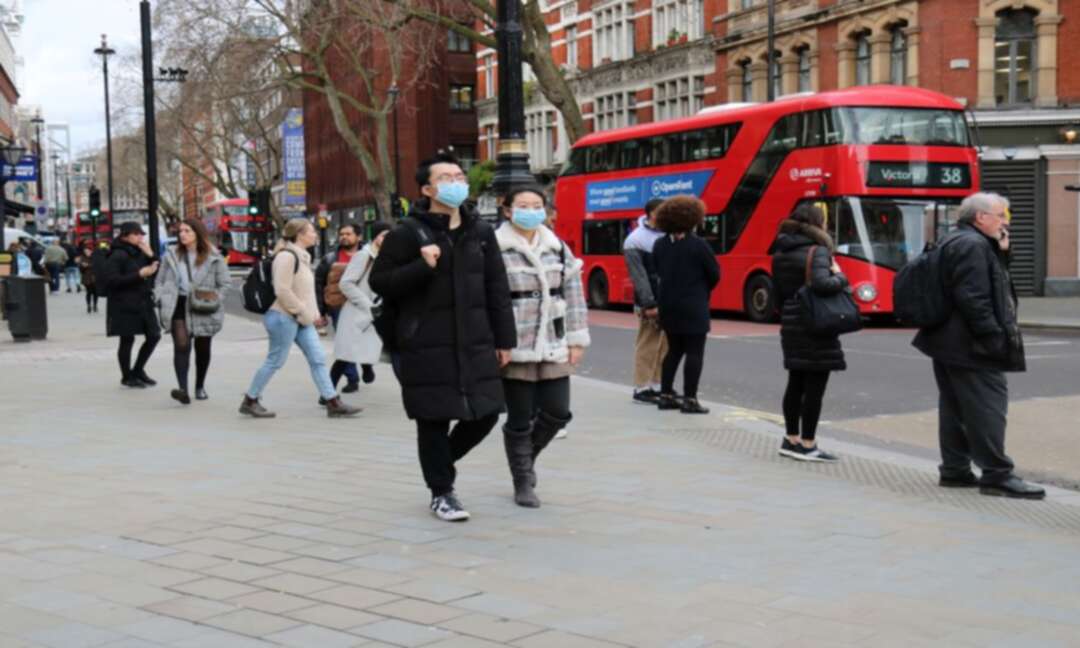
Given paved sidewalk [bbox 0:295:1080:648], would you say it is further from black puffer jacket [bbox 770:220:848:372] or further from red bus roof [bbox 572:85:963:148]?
red bus roof [bbox 572:85:963:148]

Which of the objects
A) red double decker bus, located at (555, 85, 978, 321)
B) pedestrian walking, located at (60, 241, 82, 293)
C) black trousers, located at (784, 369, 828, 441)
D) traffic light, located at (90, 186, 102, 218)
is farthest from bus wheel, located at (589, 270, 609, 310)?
pedestrian walking, located at (60, 241, 82, 293)

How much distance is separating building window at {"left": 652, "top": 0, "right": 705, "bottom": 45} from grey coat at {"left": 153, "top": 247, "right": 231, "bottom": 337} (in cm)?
3220

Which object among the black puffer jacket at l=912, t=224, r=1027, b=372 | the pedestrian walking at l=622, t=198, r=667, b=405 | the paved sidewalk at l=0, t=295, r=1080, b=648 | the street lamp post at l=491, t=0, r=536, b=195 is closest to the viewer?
the paved sidewalk at l=0, t=295, r=1080, b=648

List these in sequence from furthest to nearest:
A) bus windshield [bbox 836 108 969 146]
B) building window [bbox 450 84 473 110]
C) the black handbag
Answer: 1. building window [bbox 450 84 473 110]
2. bus windshield [bbox 836 108 969 146]
3. the black handbag

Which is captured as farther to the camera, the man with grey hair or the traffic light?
the traffic light

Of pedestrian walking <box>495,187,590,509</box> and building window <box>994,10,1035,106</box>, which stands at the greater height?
building window <box>994,10,1035,106</box>

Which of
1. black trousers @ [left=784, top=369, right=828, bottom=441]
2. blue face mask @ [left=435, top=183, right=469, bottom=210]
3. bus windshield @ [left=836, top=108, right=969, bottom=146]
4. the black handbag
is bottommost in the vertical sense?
black trousers @ [left=784, top=369, right=828, bottom=441]

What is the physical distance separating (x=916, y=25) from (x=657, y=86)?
45.2 feet

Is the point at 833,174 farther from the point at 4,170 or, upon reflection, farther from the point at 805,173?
the point at 4,170

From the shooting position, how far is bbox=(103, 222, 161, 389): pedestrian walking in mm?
12789

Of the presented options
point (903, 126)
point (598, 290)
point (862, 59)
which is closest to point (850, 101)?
point (903, 126)

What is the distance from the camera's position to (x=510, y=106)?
33.2ft

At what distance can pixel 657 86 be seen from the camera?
4450 cm

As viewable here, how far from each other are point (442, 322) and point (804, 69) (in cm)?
3235
